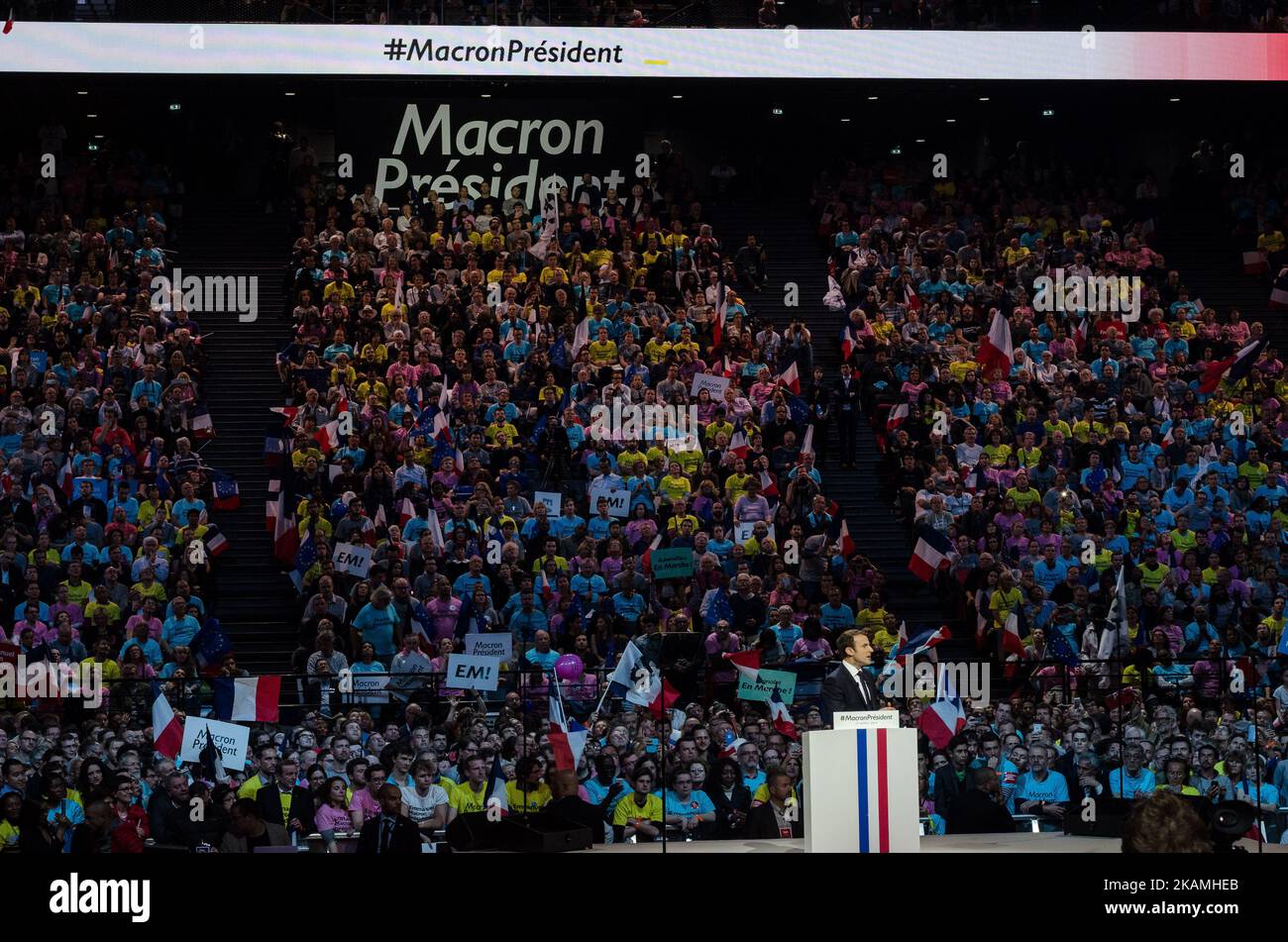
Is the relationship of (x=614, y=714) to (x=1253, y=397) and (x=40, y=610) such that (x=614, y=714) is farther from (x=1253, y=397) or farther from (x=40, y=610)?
(x=1253, y=397)

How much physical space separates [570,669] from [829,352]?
962cm

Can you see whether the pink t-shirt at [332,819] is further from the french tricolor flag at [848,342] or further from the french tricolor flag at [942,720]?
the french tricolor flag at [848,342]

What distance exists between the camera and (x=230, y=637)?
20891 millimetres

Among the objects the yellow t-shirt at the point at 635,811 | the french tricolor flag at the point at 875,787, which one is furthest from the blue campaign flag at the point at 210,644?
the french tricolor flag at the point at 875,787

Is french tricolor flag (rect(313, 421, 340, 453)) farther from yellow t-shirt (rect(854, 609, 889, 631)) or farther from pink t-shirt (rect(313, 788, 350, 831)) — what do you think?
pink t-shirt (rect(313, 788, 350, 831))

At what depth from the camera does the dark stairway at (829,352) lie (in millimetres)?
22231

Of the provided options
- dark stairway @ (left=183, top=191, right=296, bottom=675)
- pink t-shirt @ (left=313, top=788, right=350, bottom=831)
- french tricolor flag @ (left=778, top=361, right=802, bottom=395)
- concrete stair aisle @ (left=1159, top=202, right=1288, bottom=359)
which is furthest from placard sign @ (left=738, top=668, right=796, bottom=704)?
concrete stair aisle @ (left=1159, top=202, right=1288, bottom=359)

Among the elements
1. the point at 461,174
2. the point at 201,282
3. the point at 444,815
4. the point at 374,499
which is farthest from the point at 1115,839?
the point at 461,174

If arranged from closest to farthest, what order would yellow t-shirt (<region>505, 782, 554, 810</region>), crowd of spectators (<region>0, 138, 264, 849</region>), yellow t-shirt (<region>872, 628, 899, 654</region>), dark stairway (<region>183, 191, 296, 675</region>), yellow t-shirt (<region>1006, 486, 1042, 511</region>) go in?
yellow t-shirt (<region>505, 782, 554, 810</region>) → crowd of spectators (<region>0, 138, 264, 849</region>) → yellow t-shirt (<region>872, 628, 899, 654</region>) → dark stairway (<region>183, 191, 296, 675</region>) → yellow t-shirt (<region>1006, 486, 1042, 511</region>)

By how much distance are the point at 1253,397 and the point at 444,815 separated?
14596 mm

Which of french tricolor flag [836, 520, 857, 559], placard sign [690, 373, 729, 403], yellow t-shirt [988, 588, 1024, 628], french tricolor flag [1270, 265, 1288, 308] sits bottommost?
yellow t-shirt [988, 588, 1024, 628]

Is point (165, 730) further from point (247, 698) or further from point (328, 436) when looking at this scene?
point (328, 436)

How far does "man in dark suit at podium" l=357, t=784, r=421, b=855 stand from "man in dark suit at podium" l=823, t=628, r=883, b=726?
3.09 m

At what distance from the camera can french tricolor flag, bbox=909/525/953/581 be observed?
2145 cm
